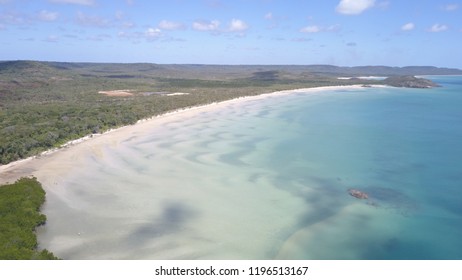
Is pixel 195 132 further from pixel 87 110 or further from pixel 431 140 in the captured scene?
pixel 431 140

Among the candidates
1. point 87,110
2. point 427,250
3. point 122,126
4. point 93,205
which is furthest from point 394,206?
point 87,110

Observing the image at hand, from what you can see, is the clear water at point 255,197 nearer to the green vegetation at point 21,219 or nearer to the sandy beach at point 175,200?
the sandy beach at point 175,200

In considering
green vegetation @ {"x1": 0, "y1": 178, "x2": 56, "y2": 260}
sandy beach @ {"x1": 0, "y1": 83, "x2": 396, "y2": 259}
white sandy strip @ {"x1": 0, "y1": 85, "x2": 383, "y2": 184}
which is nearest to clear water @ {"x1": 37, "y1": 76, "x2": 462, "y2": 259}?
sandy beach @ {"x1": 0, "y1": 83, "x2": 396, "y2": 259}

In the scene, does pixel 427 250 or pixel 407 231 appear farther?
pixel 407 231

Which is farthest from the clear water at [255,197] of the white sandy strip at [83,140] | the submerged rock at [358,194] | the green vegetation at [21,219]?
the white sandy strip at [83,140]

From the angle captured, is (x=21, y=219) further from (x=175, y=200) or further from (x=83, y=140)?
(x=83, y=140)

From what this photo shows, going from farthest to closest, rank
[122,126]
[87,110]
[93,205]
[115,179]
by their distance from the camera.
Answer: [87,110], [122,126], [115,179], [93,205]

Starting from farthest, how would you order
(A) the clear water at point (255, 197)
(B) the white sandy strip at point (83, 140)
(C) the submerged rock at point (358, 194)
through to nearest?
1. (B) the white sandy strip at point (83, 140)
2. (C) the submerged rock at point (358, 194)
3. (A) the clear water at point (255, 197)
